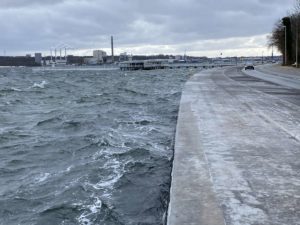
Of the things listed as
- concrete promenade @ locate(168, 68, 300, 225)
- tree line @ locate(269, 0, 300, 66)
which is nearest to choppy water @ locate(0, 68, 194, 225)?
concrete promenade @ locate(168, 68, 300, 225)

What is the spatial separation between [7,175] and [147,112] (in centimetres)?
1439

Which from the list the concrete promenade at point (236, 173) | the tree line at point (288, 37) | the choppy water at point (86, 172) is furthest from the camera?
the tree line at point (288, 37)

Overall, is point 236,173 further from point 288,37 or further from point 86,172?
point 288,37

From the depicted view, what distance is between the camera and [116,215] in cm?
862

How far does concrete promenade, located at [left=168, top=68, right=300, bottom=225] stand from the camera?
22.1 feet

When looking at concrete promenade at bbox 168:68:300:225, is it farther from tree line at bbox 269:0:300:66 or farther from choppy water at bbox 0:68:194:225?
tree line at bbox 269:0:300:66

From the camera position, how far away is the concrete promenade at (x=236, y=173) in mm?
6727

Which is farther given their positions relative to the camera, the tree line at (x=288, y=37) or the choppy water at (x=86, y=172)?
the tree line at (x=288, y=37)

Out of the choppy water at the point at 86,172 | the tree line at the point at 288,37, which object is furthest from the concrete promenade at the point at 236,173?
the tree line at the point at 288,37

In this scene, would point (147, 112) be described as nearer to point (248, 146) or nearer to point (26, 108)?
point (26, 108)

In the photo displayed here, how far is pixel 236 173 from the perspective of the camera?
892cm

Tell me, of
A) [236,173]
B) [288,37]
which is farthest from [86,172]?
[288,37]

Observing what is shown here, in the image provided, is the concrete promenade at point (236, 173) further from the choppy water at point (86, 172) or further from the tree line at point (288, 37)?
the tree line at point (288, 37)

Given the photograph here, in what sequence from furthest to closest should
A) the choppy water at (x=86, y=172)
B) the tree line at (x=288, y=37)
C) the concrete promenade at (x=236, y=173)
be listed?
the tree line at (x=288, y=37), the choppy water at (x=86, y=172), the concrete promenade at (x=236, y=173)
